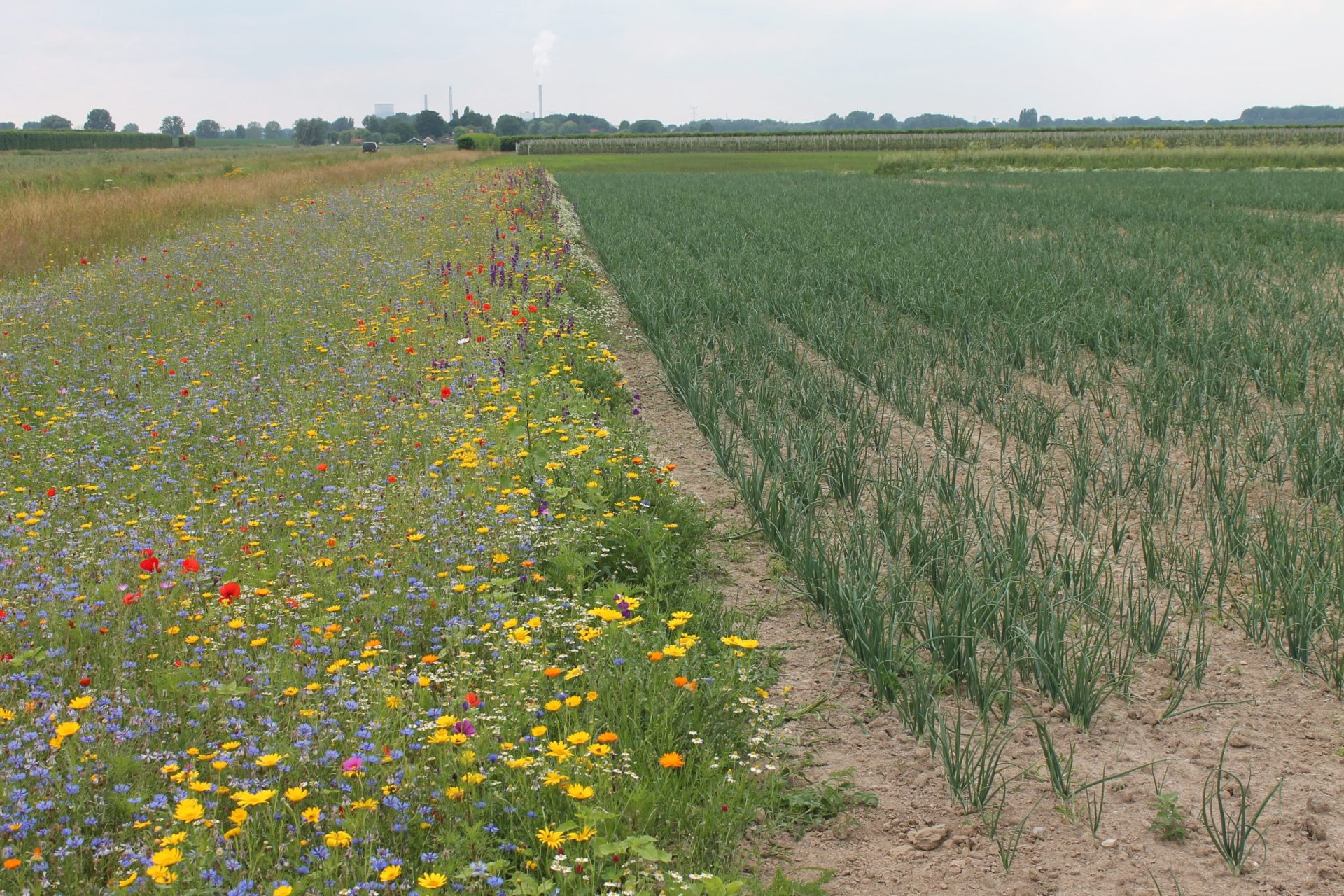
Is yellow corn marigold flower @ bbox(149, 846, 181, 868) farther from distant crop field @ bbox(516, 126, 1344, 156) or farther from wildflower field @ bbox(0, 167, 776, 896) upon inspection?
distant crop field @ bbox(516, 126, 1344, 156)

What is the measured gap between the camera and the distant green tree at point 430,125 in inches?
5792

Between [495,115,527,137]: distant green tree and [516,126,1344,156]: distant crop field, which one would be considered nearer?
[516,126,1344,156]: distant crop field

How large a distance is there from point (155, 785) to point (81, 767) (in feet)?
0.72

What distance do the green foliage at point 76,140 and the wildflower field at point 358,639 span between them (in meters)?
84.3

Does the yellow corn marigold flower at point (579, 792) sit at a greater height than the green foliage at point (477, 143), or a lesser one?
lesser

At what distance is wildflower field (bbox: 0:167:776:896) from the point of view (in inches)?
99.6

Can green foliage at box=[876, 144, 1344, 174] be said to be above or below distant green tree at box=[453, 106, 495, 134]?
below

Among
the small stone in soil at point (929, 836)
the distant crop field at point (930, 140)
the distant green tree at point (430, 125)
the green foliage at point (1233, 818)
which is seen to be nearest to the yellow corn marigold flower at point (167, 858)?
the small stone in soil at point (929, 836)

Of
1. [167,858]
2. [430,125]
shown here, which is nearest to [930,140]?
[167,858]

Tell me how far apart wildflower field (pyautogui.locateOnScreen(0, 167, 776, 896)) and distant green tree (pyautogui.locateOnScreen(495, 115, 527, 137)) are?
155296mm

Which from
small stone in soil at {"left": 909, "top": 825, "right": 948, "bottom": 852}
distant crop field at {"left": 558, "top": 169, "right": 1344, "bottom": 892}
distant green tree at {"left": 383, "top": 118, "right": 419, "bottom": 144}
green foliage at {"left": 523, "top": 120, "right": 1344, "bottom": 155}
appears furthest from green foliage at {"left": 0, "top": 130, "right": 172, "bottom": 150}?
small stone in soil at {"left": 909, "top": 825, "right": 948, "bottom": 852}

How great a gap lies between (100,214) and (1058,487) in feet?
53.5

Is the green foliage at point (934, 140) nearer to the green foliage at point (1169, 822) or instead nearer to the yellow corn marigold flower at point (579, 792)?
the green foliage at point (1169, 822)

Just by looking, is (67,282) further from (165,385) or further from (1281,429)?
(1281,429)
